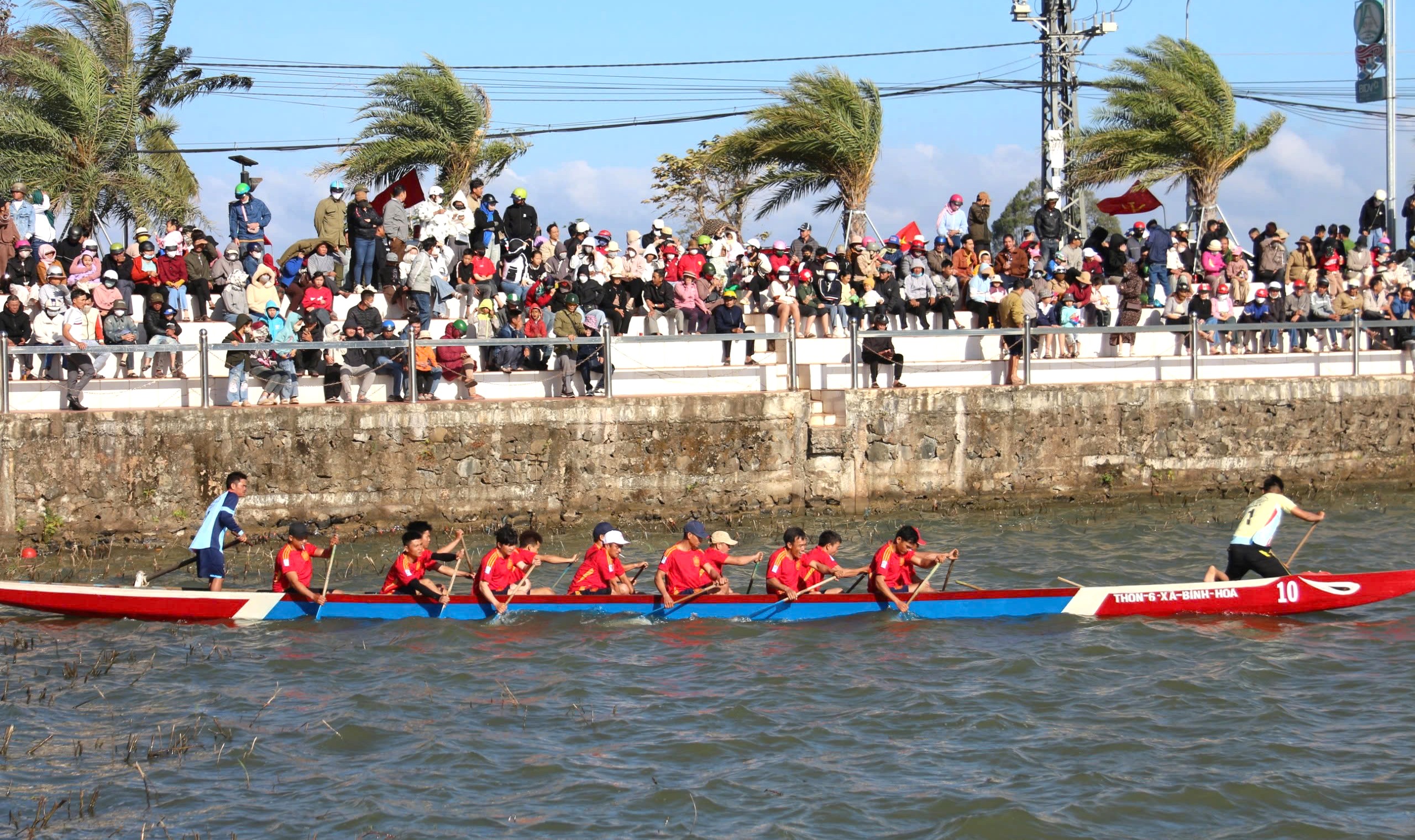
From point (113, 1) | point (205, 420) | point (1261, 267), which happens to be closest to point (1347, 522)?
point (1261, 267)

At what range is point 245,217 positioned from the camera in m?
21.2

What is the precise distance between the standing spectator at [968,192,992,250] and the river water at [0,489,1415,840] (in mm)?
8398

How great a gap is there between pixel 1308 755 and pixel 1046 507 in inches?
366

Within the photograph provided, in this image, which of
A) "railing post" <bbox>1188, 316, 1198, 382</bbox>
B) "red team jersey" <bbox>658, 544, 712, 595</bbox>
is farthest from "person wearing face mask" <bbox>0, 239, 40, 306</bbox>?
"railing post" <bbox>1188, 316, 1198, 382</bbox>

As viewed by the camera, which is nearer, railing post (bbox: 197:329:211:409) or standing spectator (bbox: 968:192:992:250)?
railing post (bbox: 197:329:211:409)

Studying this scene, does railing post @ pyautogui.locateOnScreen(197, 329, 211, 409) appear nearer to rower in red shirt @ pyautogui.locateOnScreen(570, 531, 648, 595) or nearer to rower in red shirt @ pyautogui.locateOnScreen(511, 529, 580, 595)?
rower in red shirt @ pyautogui.locateOnScreen(511, 529, 580, 595)

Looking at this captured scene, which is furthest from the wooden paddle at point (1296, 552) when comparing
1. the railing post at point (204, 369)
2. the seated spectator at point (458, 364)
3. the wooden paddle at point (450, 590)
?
the railing post at point (204, 369)

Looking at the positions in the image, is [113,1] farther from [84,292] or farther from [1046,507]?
[1046,507]

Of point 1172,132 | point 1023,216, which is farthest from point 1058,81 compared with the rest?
point 1023,216

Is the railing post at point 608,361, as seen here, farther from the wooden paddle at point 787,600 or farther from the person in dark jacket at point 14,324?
the person in dark jacket at point 14,324

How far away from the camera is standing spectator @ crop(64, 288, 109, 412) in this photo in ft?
56.8

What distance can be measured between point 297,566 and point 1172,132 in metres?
18.6

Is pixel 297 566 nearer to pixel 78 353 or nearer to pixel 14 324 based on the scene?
pixel 78 353

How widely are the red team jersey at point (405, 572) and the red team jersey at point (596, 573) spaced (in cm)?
157
